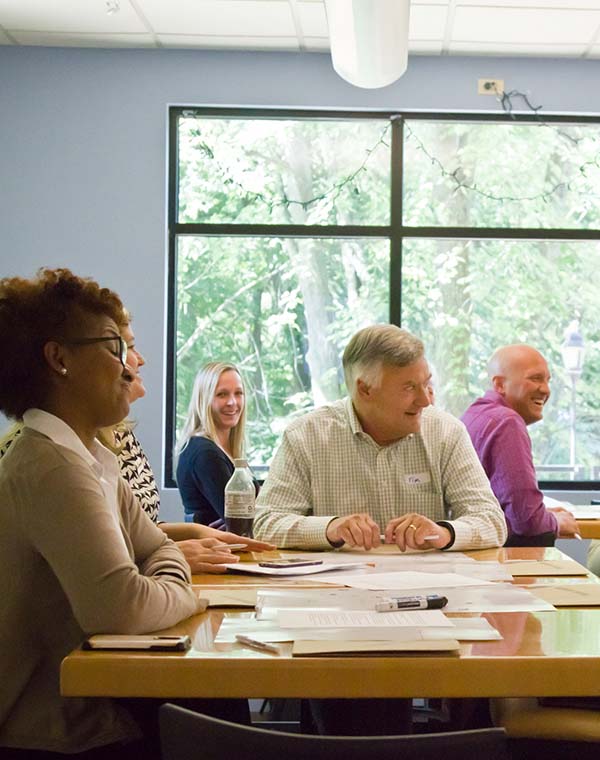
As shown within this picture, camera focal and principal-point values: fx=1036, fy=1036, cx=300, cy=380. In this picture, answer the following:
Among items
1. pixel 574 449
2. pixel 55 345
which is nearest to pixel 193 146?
pixel 574 449

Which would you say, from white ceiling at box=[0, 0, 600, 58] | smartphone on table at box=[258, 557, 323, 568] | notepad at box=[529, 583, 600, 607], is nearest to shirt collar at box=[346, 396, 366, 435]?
smartphone on table at box=[258, 557, 323, 568]

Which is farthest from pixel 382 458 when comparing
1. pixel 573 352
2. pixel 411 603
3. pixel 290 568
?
pixel 573 352

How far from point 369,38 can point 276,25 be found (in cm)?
130

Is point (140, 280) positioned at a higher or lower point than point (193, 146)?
lower

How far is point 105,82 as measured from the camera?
6.12 m

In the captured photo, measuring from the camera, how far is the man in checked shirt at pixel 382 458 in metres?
2.88

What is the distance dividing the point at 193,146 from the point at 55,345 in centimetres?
460

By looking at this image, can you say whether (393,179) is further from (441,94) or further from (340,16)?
(340,16)

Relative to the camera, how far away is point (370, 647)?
1514 mm

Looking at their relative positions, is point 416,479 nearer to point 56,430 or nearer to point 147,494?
point 147,494

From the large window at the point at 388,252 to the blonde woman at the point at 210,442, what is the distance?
154 cm

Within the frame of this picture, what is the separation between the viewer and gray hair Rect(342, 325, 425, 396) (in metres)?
2.94

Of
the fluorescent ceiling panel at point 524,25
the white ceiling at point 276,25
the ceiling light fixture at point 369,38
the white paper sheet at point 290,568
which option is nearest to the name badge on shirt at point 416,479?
the white paper sheet at point 290,568

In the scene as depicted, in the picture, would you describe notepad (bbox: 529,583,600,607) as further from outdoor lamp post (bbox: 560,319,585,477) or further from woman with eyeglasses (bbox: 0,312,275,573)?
outdoor lamp post (bbox: 560,319,585,477)
